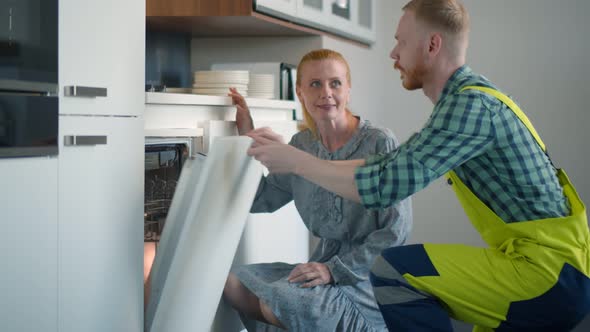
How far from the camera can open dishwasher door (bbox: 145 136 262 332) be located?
2.24m

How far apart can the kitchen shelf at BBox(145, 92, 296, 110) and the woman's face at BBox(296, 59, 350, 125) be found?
24 cm

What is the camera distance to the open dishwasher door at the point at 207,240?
224cm

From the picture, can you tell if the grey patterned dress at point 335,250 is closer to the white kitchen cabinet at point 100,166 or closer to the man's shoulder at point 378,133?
the man's shoulder at point 378,133

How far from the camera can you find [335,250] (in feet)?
8.85

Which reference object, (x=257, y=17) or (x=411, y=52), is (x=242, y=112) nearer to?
(x=257, y=17)

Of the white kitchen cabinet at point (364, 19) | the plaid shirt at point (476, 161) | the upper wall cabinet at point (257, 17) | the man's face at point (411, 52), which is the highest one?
the white kitchen cabinet at point (364, 19)

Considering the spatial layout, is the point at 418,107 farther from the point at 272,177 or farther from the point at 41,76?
the point at 41,76

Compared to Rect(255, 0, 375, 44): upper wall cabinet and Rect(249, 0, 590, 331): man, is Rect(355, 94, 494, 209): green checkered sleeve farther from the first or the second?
Rect(255, 0, 375, 44): upper wall cabinet

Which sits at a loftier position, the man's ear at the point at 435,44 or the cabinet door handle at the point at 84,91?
the man's ear at the point at 435,44

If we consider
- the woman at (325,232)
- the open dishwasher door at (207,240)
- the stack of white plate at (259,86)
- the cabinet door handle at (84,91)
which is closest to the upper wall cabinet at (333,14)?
the stack of white plate at (259,86)

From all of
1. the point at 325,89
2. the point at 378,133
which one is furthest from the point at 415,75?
the point at 325,89

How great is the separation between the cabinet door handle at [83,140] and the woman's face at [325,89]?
93 centimetres

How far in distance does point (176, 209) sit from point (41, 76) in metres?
0.72

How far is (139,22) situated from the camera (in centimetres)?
215
